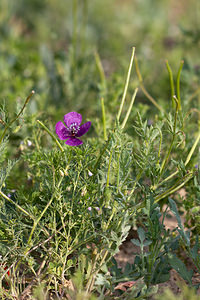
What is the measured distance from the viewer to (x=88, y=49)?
3045 millimetres

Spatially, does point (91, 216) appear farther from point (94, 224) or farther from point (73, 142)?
point (73, 142)

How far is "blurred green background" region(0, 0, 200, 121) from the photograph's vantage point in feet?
8.77

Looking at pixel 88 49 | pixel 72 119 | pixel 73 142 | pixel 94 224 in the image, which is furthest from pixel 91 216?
pixel 88 49

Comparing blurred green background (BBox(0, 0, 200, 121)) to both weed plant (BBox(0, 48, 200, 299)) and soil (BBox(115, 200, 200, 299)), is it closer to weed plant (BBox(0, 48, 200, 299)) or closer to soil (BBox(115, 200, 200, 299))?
weed plant (BBox(0, 48, 200, 299))

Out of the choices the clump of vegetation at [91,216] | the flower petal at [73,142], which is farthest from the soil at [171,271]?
the flower petal at [73,142]

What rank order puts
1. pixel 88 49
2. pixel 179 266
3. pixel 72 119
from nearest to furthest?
pixel 179 266, pixel 72 119, pixel 88 49

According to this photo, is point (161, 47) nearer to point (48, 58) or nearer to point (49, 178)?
point (48, 58)

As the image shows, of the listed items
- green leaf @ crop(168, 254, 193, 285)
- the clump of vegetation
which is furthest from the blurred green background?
green leaf @ crop(168, 254, 193, 285)

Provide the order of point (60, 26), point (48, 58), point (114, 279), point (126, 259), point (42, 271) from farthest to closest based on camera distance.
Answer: point (60, 26) → point (48, 58) → point (126, 259) → point (42, 271) → point (114, 279)

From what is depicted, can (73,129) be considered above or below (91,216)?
above

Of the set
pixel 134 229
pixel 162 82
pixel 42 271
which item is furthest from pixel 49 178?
pixel 162 82

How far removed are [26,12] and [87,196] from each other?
3821mm

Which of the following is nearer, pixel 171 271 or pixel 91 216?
pixel 91 216

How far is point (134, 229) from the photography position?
166 cm
